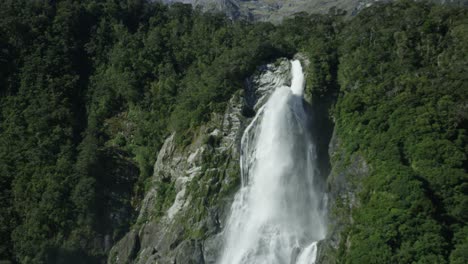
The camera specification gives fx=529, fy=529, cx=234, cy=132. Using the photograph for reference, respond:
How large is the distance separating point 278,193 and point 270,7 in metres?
143

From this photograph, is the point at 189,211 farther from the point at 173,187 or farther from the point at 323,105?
the point at 323,105

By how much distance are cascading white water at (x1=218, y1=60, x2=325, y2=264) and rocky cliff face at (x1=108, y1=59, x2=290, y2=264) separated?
93 centimetres

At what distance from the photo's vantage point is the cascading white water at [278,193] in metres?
35.3

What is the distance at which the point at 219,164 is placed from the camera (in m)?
39.9

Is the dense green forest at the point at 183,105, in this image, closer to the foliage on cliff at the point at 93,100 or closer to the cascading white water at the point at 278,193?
the foliage on cliff at the point at 93,100

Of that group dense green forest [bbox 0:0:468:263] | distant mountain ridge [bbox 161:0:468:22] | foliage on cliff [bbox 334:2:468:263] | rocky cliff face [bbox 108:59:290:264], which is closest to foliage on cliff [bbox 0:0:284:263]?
dense green forest [bbox 0:0:468:263]

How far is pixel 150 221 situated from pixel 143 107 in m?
12.0

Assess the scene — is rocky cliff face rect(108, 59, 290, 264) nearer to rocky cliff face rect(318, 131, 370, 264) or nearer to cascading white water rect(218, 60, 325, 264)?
cascading white water rect(218, 60, 325, 264)

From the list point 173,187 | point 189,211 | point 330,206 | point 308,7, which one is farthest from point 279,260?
point 308,7

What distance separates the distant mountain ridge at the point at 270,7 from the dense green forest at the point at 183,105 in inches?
2239

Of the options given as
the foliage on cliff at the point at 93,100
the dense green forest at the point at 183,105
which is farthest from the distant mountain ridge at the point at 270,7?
the dense green forest at the point at 183,105

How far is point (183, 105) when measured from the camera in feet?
144

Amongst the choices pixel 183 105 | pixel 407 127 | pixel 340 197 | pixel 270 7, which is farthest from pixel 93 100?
pixel 270 7

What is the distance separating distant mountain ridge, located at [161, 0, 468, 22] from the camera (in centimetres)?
12150
